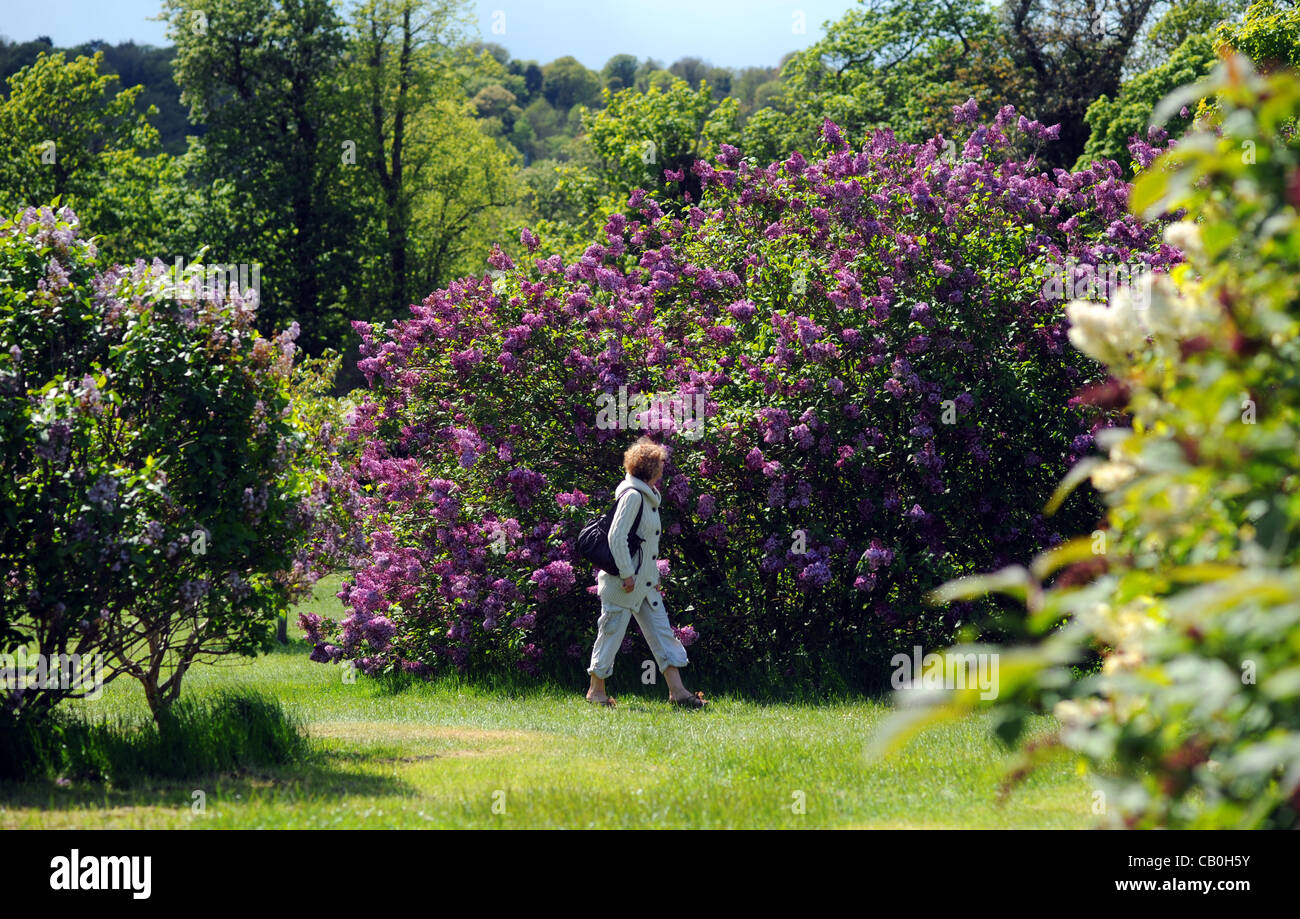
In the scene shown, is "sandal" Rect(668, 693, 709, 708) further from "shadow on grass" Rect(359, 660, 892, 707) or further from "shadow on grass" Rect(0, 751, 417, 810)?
"shadow on grass" Rect(0, 751, 417, 810)

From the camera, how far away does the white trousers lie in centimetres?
1021

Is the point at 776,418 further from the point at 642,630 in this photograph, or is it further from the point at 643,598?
the point at 642,630

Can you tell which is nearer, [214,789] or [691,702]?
[214,789]

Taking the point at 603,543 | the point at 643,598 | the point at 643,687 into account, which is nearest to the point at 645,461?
the point at 603,543

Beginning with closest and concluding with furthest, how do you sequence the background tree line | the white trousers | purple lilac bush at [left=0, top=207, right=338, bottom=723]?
1. purple lilac bush at [left=0, top=207, right=338, bottom=723]
2. the white trousers
3. the background tree line

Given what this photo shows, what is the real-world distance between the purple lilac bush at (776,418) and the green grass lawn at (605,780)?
1.59 meters

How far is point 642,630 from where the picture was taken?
10266 mm

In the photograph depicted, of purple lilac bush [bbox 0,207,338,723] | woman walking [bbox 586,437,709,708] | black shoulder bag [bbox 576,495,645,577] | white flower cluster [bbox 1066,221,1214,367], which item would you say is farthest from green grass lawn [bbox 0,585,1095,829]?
white flower cluster [bbox 1066,221,1214,367]

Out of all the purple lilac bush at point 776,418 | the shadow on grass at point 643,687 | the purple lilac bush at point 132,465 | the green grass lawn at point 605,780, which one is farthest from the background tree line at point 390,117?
the purple lilac bush at point 132,465

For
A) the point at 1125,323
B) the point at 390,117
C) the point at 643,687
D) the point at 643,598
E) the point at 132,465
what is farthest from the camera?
the point at 390,117

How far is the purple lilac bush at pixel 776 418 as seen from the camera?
11.1 m

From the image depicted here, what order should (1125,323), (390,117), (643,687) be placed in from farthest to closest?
(390,117) < (643,687) < (1125,323)

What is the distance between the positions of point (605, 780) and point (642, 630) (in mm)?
3176

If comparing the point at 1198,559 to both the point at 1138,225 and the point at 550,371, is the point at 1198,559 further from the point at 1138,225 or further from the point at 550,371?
the point at 1138,225
